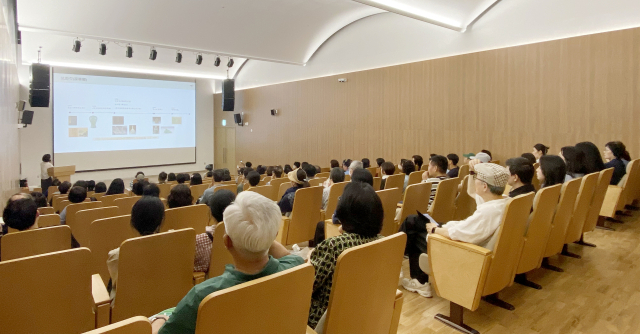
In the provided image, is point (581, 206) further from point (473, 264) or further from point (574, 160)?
point (473, 264)

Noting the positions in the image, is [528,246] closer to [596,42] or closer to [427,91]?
[596,42]

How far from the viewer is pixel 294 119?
1248 cm

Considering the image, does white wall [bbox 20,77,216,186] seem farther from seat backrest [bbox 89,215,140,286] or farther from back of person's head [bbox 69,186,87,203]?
seat backrest [bbox 89,215,140,286]

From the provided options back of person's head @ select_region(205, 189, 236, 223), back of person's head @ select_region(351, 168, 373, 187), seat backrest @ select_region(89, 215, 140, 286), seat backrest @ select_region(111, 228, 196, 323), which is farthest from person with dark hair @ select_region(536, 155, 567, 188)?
seat backrest @ select_region(89, 215, 140, 286)

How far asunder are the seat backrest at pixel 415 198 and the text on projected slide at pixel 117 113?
11.3m

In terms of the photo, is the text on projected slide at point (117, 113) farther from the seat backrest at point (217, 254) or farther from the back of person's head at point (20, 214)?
the seat backrest at point (217, 254)

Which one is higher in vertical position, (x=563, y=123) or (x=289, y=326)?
(x=563, y=123)

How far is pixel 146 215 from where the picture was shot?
2396mm

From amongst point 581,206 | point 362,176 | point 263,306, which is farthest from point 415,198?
point 263,306

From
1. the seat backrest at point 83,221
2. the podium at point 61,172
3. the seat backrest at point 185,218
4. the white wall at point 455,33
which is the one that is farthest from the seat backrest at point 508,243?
the podium at point 61,172

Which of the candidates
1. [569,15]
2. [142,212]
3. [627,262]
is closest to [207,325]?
[142,212]

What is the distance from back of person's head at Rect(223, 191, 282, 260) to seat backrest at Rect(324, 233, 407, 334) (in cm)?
31

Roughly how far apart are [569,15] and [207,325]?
26.2 feet

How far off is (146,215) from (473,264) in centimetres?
216
